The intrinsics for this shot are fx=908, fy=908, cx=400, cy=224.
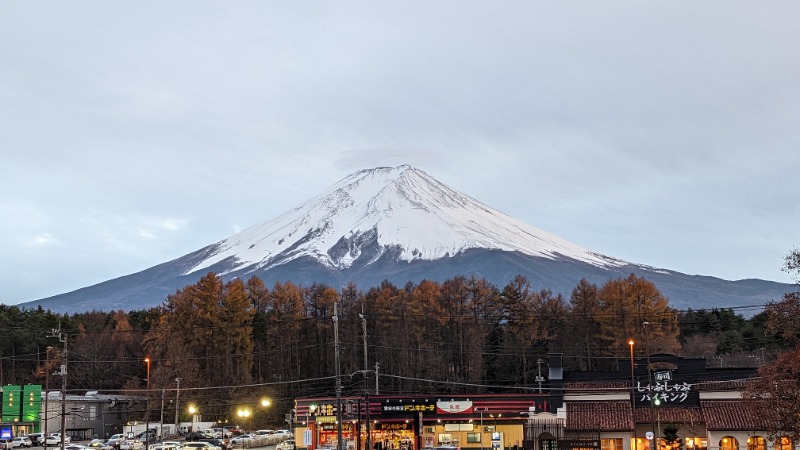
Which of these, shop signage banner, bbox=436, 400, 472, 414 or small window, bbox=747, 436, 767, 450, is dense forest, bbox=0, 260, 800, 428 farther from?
small window, bbox=747, 436, 767, 450

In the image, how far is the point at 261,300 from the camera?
113875 mm

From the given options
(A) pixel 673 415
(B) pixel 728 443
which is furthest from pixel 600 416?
(B) pixel 728 443

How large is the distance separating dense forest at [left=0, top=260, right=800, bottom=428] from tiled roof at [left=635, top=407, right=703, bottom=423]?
109ft

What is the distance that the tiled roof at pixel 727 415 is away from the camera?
5669cm

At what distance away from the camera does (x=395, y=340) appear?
10200 cm

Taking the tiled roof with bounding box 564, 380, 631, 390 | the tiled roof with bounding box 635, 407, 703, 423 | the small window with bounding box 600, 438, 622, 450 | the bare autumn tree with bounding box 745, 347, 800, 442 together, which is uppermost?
the bare autumn tree with bounding box 745, 347, 800, 442

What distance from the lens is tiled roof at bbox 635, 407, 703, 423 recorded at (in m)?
59.2

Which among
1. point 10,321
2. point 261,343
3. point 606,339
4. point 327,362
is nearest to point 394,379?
point 327,362

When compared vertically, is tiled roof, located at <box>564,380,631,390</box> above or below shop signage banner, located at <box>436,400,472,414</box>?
above

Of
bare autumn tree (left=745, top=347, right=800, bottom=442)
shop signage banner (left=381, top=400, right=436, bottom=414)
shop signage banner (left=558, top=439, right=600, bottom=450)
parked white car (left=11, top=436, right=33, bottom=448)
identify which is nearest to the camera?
bare autumn tree (left=745, top=347, right=800, bottom=442)

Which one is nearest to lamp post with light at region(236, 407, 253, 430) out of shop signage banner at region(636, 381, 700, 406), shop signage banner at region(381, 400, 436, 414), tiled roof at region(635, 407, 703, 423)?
shop signage banner at region(381, 400, 436, 414)

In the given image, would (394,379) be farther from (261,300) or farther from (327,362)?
(261,300)

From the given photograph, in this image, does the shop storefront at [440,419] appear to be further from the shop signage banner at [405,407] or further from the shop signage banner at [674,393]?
the shop signage banner at [674,393]

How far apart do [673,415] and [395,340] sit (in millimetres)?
46078
